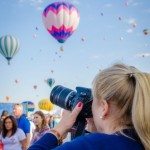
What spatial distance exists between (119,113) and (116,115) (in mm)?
14

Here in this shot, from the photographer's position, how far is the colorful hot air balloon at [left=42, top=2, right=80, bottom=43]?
2380 centimetres

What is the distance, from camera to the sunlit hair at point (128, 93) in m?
1.53

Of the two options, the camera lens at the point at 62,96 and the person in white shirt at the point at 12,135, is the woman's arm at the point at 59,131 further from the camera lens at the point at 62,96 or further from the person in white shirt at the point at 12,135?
the person in white shirt at the point at 12,135

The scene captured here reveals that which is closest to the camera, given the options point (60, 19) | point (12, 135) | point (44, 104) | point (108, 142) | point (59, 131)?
point (108, 142)

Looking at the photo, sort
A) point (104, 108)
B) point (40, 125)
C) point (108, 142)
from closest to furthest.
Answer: point (108, 142), point (104, 108), point (40, 125)

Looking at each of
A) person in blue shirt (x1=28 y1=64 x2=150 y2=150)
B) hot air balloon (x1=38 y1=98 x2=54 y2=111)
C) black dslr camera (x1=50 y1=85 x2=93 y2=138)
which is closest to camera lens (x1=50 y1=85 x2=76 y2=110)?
black dslr camera (x1=50 y1=85 x2=93 y2=138)

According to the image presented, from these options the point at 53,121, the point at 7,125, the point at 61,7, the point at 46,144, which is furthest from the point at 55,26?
the point at 46,144

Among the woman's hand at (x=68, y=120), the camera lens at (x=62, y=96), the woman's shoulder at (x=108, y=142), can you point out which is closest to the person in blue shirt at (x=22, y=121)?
the camera lens at (x=62, y=96)

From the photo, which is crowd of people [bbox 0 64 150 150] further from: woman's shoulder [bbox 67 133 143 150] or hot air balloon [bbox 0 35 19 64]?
hot air balloon [bbox 0 35 19 64]

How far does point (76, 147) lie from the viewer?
149 cm

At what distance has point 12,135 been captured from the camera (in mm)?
6898

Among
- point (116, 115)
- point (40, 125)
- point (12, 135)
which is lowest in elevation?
point (12, 135)

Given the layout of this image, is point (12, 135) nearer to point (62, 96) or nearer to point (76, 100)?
point (62, 96)

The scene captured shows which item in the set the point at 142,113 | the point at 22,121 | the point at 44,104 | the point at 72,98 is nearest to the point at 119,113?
the point at 142,113
